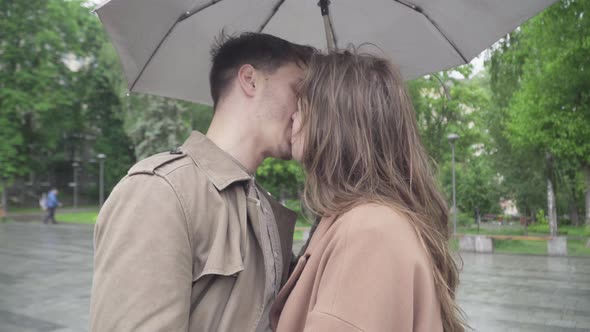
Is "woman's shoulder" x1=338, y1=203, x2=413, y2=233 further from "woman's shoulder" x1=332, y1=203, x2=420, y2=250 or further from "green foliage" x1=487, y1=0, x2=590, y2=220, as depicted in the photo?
"green foliage" x1=487, y1=0, x2=590, y2=220

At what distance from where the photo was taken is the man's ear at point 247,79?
185cm

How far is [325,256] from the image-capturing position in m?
1.27

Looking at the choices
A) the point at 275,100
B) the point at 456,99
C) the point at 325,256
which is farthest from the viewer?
the point at 456,99

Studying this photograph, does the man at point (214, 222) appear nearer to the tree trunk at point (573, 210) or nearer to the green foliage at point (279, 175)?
the green foliage at point (279, 175)

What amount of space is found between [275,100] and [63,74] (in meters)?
31.5

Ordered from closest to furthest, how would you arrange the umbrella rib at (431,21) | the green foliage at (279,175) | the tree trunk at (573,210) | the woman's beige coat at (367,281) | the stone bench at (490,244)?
the woman's beige coat at (367,281)
the umbrella rib at (431,21)
the stone bench at (490,244)
the green foliage at (279,175)
the tree trunk at (573,210)

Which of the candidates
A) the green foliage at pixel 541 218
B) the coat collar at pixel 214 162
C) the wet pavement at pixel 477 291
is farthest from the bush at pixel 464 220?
the coat collar at pixel 214 162

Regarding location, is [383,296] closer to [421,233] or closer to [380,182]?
[421,233]

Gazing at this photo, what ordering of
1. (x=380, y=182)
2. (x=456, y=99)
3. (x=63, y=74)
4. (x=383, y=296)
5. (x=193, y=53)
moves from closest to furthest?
1. (x=383, y=296)
2. (x=380, y=182)
3. (x=193, y=53)
4. (x=456, y=99)
5. (x=63, y=74)

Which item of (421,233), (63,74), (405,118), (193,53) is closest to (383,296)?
(421,233)

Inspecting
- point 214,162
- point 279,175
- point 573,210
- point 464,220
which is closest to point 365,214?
point 214,162

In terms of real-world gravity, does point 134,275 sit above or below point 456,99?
below

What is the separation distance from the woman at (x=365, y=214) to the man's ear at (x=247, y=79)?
26 centimetres

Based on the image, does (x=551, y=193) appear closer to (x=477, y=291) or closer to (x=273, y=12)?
(x=477, y=291)
